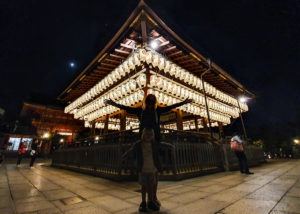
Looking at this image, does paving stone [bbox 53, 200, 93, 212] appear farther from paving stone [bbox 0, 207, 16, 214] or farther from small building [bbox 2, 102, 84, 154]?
small building [bbox 2, 102, 84, 154]

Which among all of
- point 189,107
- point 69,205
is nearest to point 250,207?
point 69,205

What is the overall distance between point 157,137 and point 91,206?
68.4 inches

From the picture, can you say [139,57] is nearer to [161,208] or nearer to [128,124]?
[161,208]

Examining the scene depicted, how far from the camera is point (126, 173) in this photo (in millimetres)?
5762

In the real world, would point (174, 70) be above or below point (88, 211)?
above

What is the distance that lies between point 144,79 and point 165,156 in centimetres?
453

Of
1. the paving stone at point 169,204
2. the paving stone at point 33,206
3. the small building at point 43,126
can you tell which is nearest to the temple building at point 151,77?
the paving stone at point 169,204

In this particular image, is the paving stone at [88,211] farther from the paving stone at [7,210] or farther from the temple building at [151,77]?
the temple building at [151,77]

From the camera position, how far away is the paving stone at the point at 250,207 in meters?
2.44

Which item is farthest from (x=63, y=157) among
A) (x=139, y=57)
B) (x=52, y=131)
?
(x=52, y=131)

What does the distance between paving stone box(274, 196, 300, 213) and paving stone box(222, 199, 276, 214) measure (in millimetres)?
104

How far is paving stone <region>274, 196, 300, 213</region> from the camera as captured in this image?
2.44 metres

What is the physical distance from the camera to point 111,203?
10.1 ft

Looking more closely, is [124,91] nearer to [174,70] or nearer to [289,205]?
[174,70]
